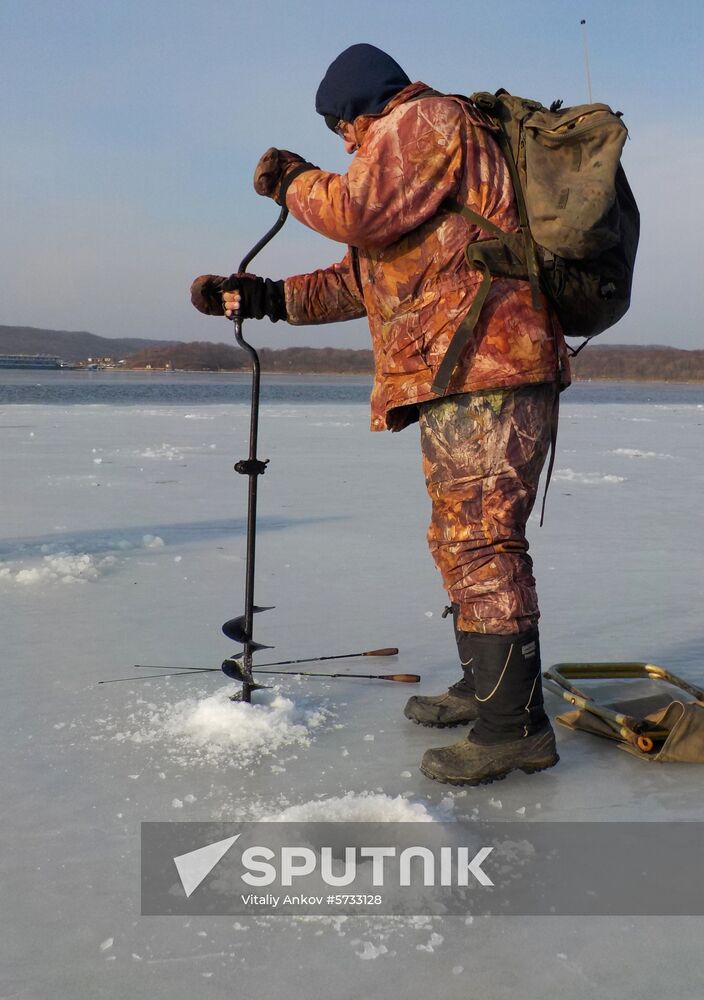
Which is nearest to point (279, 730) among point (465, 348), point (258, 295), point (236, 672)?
point (236, 672)

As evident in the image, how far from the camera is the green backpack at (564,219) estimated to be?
7.62 feet

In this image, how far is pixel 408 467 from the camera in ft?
36.0

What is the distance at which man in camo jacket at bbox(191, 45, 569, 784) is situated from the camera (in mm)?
2430

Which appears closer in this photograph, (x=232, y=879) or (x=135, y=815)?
(x=232, y=879)

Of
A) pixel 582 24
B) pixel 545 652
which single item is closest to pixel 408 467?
pixel 545 652

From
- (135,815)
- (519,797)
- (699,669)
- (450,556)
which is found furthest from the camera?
(699,669)

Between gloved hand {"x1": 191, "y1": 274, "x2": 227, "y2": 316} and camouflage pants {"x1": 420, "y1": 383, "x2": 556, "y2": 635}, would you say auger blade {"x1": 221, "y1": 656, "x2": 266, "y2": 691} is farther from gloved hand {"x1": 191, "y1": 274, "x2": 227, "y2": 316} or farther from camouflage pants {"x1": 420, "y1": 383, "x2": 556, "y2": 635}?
gloved hand {"x1": 191, "y1": 274, "x2": 227, "y2": 316}

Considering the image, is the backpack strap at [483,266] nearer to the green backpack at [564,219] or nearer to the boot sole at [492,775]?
the green backpack at [564,219]

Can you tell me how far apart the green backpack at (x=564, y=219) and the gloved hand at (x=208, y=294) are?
881 millimetres

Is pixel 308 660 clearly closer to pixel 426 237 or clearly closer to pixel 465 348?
pixel 465 348

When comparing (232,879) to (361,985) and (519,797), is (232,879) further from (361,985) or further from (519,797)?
(519,797)

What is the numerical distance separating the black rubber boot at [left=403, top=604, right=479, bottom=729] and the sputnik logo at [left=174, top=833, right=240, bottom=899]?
36.6 inches

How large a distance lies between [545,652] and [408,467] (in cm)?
737

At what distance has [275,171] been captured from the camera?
262 cm
